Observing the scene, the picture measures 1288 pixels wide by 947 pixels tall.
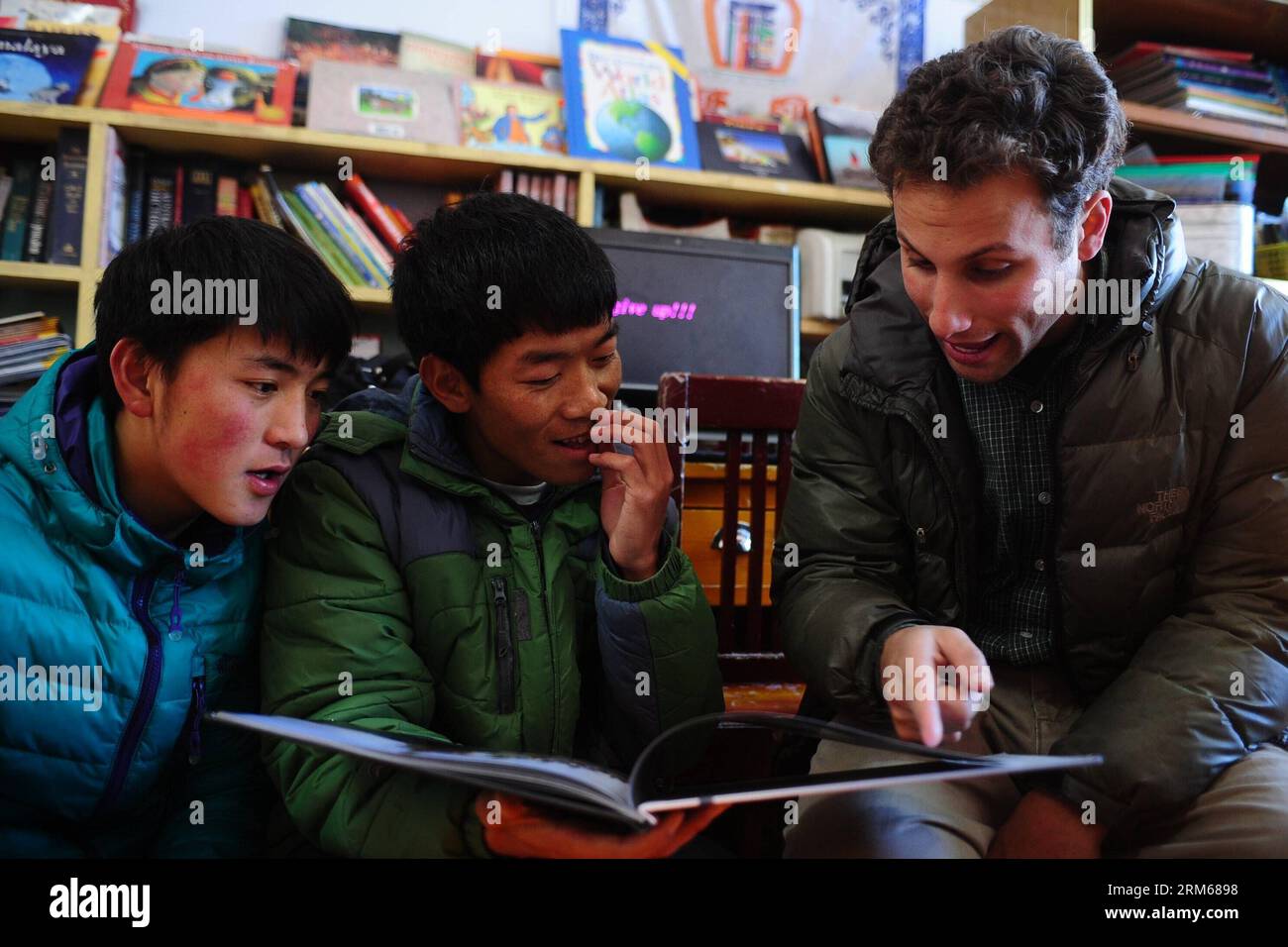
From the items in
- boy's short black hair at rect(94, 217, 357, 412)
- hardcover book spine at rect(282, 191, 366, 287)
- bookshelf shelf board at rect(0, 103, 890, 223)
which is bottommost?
boy's short black hair at rect(94, 217, 357, 412)

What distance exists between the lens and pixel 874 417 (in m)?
1.02

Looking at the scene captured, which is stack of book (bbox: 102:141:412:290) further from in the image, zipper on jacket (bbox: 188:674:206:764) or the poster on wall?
zipper on jacket (bbox: 188:674:206:764)

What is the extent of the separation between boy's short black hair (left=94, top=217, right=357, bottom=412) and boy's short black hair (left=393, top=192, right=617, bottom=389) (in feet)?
0.40

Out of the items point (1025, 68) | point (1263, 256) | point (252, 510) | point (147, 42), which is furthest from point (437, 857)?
point (1263, 256)

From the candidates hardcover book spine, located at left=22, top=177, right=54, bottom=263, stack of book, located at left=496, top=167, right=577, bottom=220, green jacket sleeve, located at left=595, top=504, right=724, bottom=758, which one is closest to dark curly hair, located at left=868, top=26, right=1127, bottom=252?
green jacket sleeve, located at left=595, top=504, right=724, bottom=758

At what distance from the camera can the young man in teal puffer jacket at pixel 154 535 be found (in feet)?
2.61

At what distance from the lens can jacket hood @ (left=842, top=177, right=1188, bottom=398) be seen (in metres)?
0.95

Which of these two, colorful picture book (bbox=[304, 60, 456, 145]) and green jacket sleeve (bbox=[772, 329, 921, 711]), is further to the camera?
colorful picture book (bbox=[304, 60, 456, 145])

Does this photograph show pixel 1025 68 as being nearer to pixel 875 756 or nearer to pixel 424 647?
pixel 875 756

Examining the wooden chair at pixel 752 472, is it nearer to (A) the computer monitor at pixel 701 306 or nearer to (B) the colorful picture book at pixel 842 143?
(A) the computer monitor at pixel 701 306

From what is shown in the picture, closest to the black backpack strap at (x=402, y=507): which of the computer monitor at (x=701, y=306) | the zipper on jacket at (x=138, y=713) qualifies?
the zipper on jacket at (x=138, y=713)

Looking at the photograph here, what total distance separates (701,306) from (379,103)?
933mm

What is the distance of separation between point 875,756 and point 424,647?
461mm
